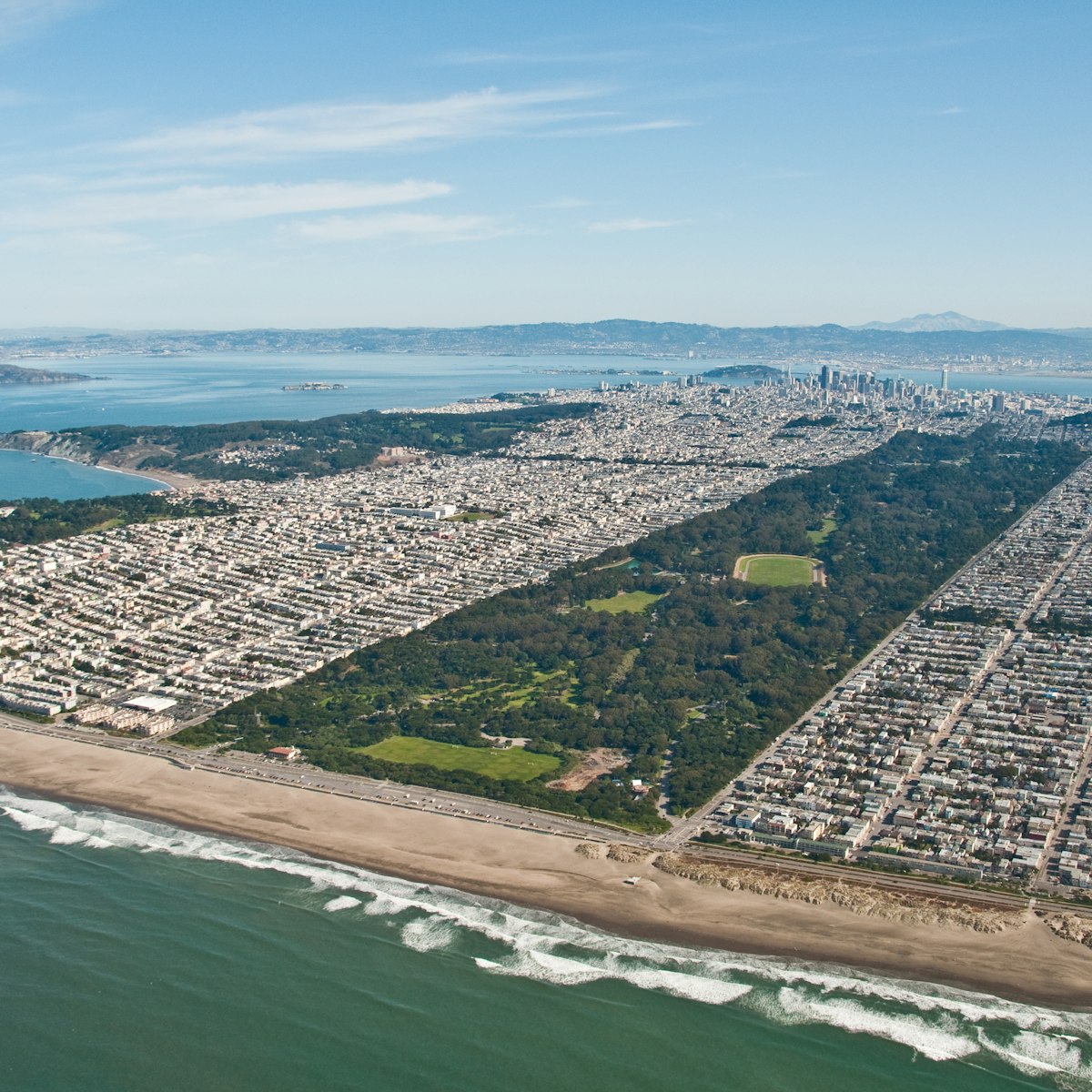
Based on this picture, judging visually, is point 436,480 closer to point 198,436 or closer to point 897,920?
point 198,436

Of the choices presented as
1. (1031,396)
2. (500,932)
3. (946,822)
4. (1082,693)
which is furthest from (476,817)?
(1031,396)

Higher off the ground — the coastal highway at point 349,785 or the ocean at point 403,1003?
the coastal highway at point 349,785

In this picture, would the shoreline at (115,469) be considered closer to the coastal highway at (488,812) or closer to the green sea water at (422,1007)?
the coastal highway at (488,812)

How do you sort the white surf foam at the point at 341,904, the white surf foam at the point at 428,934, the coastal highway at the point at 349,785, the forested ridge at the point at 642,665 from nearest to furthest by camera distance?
the white surf foam at the point at 428,934 < the white surf foam at the point at 341,904 < the coastal highway at the point at 349,785 < the forested ridge at the point at 642,665

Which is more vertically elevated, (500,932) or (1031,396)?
(1031,396)

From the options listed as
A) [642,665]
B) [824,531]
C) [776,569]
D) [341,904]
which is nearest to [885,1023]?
[341,904]

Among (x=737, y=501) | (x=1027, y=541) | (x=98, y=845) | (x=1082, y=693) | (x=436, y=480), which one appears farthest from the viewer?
(x=436, y=480)

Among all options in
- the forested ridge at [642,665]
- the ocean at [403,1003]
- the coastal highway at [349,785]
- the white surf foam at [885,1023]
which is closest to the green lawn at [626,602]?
the forested ridge at [642,665]
